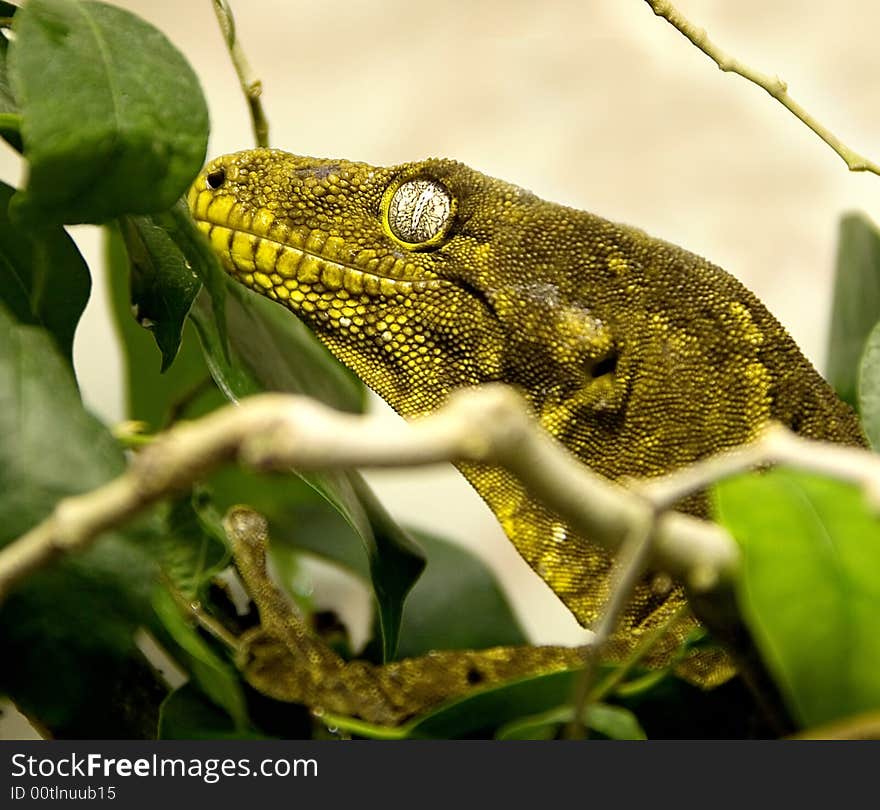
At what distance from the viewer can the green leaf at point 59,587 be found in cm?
65

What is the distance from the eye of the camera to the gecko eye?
120 centimetres

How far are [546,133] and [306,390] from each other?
99 cm

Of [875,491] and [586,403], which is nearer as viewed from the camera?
[875,491]

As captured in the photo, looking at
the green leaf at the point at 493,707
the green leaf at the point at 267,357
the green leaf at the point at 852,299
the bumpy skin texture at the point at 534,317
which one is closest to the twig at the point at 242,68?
the bumpy skin texture at the point at 534,317

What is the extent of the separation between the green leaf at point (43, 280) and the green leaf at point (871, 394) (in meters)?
0.75

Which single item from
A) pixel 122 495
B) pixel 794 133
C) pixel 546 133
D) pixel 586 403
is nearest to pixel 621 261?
pixel 586 403

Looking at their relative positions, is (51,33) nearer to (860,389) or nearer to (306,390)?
(306,390)

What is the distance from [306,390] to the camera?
129cm

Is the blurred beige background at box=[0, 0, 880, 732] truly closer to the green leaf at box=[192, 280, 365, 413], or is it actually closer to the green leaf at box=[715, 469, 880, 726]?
the green leaf at box=[192, 280, 365, 413]

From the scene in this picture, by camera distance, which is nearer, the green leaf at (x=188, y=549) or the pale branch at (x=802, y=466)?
the pale branch at (x=802, y=466)

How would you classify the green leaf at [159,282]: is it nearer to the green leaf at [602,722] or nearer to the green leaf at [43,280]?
the green leaf at [43,280]

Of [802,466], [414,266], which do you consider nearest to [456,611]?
[414,266]

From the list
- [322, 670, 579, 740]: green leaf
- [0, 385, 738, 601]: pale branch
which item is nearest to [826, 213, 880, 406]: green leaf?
[322, 670, 579, 740]: green leaf

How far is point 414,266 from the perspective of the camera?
1199 millimetres
